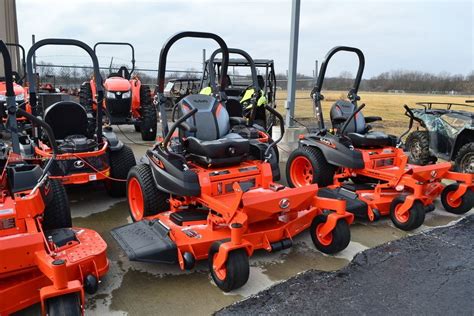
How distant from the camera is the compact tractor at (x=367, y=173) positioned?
4910 millimetres

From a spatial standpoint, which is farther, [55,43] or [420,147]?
[420,147]

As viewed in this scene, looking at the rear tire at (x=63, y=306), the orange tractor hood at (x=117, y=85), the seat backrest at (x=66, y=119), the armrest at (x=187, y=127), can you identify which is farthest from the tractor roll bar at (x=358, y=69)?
the orange tractor hood at (x=117, y=85)

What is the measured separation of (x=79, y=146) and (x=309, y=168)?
3.35 metres

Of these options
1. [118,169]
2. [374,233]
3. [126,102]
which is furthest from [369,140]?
[126,102]

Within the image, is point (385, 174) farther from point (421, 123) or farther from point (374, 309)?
point (421, 123)

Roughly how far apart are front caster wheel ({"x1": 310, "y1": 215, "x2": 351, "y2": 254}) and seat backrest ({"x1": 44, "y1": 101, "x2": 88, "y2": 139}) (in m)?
3.57

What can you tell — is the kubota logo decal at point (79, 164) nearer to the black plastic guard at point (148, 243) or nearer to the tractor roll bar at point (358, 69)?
the black plastic guard at point (148, 243)

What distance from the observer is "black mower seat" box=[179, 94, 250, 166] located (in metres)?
4.25

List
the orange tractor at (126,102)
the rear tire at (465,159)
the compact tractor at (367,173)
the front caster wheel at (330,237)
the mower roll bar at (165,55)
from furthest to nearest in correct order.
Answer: the orange tractor at (126,102) → the rear tire at (465,159) → the compact tractor at (367,173) → the mower roll bar at (165,55) → the front caster wheel at (330,237)

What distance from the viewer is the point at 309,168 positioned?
6.39 meters

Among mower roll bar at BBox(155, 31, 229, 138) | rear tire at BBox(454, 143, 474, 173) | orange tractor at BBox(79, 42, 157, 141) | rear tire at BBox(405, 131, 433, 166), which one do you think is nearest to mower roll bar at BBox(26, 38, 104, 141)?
mower roll bar at BBox(155, 31, 229, 138)

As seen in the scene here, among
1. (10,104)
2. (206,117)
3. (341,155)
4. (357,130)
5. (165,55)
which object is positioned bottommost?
(341,155)

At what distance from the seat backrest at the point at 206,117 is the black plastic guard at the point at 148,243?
1213mm

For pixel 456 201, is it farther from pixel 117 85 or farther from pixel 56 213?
pixel 117 85
